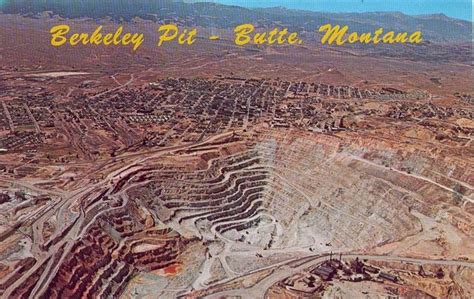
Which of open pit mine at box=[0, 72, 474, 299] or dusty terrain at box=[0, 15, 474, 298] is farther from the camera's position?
dusty terrain at box=[0, 15, 474, 298]

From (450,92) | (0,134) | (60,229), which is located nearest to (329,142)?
(60,229)

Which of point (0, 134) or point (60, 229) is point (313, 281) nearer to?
point (60, 229)

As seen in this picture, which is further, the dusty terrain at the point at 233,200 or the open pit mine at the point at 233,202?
the dusty terrain at the point at 233,200

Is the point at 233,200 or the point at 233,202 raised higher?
the point at 233,200
